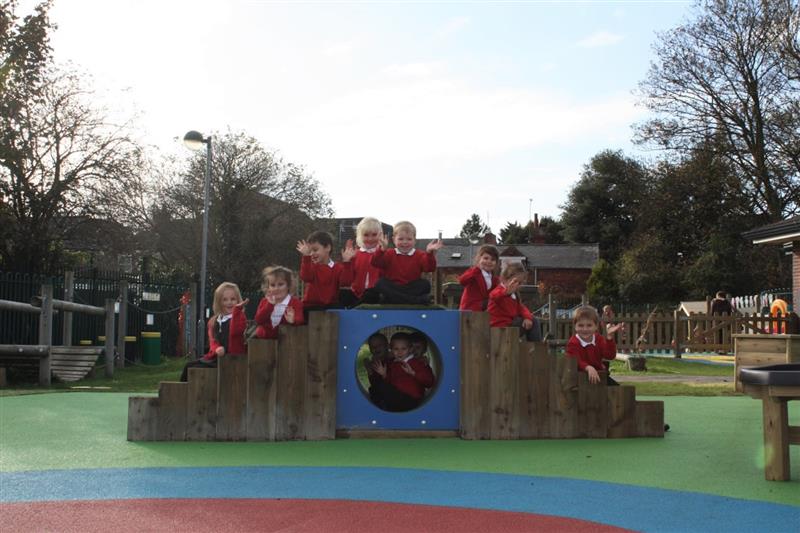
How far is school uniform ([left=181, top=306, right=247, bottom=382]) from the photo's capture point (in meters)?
7.42

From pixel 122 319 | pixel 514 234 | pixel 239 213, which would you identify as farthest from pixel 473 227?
pixel 122 319

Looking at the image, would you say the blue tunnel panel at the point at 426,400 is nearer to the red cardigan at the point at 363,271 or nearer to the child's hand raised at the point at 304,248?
the child's hand raised at the point at 304,248

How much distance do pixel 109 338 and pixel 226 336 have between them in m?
8.55

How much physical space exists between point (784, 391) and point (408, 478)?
2.38 meters

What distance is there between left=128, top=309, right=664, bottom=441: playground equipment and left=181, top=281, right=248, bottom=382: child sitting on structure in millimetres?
597

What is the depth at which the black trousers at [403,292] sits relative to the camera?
748 centimetres

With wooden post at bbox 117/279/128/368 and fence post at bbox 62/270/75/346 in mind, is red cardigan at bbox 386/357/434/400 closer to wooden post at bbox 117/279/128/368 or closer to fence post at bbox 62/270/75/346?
wooden post at bbox 117/279/128/368

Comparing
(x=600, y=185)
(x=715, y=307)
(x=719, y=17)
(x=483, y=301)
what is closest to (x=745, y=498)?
(x=483, y=301)

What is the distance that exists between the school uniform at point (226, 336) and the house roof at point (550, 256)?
67.0m

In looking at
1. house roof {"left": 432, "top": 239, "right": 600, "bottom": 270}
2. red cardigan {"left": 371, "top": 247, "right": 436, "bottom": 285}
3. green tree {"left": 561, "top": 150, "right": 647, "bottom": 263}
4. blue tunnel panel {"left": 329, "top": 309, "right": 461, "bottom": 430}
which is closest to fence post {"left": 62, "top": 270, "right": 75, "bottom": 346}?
red cardigan {"left": 371, "top": 247, "right": 436, "bottom": 285}

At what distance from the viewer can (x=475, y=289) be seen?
315 inches

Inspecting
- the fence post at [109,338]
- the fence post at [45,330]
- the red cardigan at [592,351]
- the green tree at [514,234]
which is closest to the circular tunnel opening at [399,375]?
the red cardigan at [592,351]

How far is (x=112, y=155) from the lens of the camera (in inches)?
1016

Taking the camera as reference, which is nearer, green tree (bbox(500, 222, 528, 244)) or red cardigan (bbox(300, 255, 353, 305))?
red cardigan (bbox(300, 255, 353, 305))
